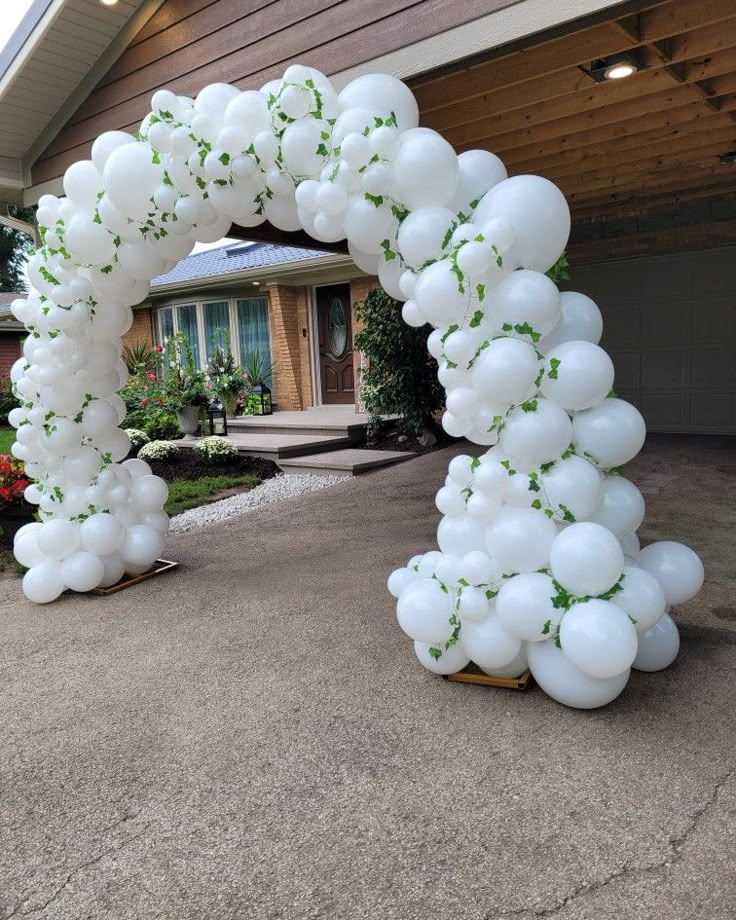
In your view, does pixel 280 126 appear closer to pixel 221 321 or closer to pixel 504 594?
pixel 504 594

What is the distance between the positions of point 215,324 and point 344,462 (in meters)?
5.90

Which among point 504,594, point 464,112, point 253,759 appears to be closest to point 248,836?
point 253,759

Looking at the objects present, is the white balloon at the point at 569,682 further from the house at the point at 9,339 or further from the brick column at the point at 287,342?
the house at the point at 9,339

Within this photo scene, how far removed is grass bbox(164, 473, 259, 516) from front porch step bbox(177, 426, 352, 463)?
1.88 feet

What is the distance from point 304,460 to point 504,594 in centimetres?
554

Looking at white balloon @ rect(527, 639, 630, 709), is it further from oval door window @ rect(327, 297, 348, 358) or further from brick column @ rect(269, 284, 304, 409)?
brick column @ rect(269, 284, 304, 409)

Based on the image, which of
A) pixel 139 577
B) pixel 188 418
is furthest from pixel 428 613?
pixel 188 418

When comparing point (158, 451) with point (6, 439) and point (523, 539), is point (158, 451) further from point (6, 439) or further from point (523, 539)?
point (523, 539)

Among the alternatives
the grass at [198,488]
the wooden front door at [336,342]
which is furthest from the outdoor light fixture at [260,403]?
the grass at [198,488]

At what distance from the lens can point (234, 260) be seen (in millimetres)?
12289

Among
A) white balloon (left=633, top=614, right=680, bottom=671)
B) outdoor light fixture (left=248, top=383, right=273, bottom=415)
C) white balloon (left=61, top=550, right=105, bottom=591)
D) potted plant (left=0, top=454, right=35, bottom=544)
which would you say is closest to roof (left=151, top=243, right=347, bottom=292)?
outdoor light fixture (left=248, top=383, right=273, bottom=415)

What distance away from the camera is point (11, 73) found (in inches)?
189

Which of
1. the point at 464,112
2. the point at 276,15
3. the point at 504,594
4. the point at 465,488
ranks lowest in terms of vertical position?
the point at 504,594

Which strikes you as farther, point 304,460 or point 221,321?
point 221,321
